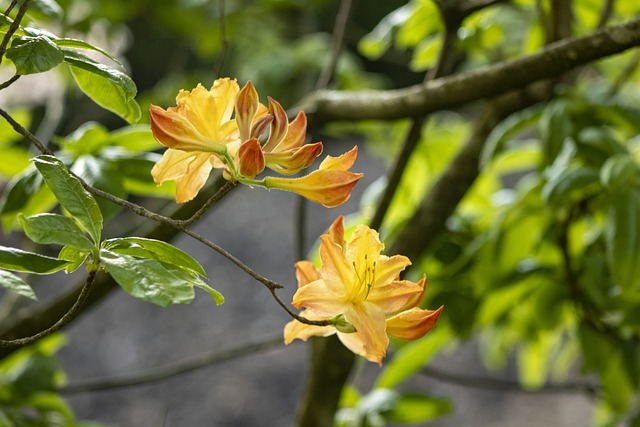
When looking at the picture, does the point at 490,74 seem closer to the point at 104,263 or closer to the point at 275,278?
the point at 104,263

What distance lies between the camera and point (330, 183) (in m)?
0.38

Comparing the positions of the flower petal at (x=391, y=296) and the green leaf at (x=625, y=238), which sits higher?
the flower petal at (x=391, y=296)

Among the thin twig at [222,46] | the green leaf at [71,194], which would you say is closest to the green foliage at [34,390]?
the thin twig at [222,46]

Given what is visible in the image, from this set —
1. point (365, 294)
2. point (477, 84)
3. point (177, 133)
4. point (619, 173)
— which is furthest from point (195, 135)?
point (619, 173)

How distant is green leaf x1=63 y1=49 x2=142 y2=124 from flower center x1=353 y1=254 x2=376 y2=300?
0.47ft

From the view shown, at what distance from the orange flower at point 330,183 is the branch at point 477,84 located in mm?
206

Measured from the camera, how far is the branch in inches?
19.2

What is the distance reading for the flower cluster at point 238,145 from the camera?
0.37m

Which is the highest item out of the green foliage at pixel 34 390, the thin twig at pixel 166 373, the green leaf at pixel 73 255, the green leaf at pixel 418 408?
the green leaf at pixel 73 255

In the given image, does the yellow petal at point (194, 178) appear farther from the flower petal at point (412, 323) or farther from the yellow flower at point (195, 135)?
the flower petal at point (412, 323)

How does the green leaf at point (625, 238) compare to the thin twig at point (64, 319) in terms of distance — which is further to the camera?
the green leaf at point (625, 238)

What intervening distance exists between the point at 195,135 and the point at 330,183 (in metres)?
0.07

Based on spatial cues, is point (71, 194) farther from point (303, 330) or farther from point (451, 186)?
point (451, 186)

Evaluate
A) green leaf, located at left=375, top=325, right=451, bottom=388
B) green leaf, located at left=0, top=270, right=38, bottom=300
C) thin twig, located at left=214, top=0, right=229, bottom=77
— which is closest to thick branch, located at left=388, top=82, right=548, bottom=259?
green leaf, located at left=375, top=325, right=451, bottom=388
